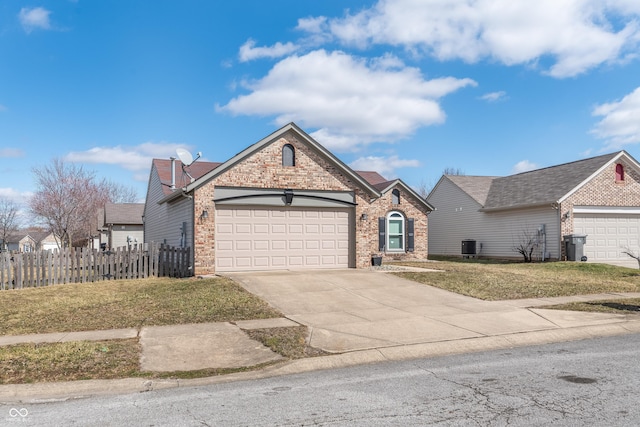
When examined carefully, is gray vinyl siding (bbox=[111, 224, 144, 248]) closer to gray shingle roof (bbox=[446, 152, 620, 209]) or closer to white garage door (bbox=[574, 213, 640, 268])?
gray shingle roof (bbox=[446, 152, 620, 209])

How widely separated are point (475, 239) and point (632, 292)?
16.3 meters

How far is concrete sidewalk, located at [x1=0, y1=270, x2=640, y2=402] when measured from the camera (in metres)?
7.25

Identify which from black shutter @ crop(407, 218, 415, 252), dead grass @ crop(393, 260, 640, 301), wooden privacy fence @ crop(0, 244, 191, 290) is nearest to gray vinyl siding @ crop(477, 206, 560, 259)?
dead grass @ crop(393, 260, 640, 301)

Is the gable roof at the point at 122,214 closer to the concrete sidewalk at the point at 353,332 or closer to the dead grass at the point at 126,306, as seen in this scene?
the dead grass at the point at 126,306

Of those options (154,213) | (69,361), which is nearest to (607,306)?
(69,361)

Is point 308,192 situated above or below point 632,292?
above

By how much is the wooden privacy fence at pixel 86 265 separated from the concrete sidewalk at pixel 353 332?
556cm

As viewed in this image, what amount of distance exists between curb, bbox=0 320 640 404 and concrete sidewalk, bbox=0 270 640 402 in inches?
0.5

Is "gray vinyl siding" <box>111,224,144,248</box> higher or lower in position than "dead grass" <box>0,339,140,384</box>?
higher

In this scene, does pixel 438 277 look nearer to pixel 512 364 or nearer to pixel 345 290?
pixel 345 290

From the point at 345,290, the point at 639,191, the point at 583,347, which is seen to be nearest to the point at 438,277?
the point at 345,290

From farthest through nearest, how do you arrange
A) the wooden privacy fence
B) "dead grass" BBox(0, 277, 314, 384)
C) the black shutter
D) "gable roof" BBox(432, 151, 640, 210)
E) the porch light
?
the black shutter < "gable roof" BBox(432, 151, 640, 210) < the porch light < the wooden privacy fence < "dead grass" BBox(0, 277, 314, 384)

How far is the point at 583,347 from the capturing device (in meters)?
8.32

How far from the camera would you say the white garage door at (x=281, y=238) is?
1738 cm
